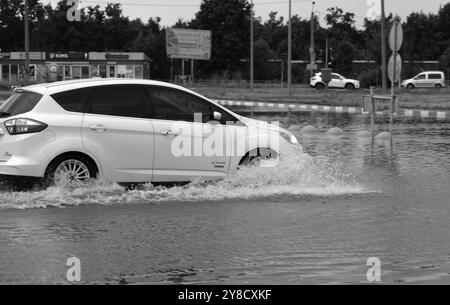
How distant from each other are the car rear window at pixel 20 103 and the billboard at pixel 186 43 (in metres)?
77.4

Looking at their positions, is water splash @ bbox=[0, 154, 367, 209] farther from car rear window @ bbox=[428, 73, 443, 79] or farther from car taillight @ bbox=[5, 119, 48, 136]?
car rear window @ bbox=[428, 73, 443, 79]

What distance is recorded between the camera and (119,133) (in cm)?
894

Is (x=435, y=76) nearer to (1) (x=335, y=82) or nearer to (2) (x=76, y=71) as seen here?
(1) (x=335, y=82)

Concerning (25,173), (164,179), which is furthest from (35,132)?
(164,179)

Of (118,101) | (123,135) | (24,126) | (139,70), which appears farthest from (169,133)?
(139,70)

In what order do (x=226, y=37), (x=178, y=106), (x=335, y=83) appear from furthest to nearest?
(x=226, y=37)
(x=335, y=83)
(x=178, y=106)

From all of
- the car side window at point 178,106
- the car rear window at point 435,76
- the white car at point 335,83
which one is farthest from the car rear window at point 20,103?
the car rear window at point 435,76

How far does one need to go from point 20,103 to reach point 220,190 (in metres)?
2.80

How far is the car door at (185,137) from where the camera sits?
9148mm

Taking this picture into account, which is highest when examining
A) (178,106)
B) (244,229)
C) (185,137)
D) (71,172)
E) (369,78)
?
(369,78)

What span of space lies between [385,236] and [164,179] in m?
3.27

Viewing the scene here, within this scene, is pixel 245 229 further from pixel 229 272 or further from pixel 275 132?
pixel 275 132

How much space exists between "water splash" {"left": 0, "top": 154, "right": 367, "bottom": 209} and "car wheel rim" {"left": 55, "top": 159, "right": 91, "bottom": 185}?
0.09 metres
